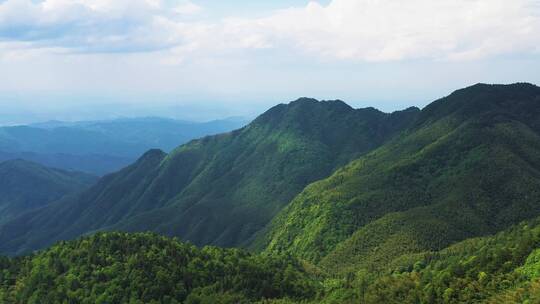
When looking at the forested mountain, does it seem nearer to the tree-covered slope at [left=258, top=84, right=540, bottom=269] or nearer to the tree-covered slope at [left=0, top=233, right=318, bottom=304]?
the tree-covered slope at [left=0, top=233, right=318, bottom=304]

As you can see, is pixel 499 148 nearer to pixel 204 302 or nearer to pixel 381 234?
pixel 381 234

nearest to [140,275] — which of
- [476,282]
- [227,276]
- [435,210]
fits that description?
[227,276]

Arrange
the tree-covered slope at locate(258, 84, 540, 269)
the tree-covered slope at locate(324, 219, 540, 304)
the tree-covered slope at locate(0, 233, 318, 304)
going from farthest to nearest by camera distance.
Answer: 1. the tree-covered slope at locate(258, 84, 540, 269)
2. the tree-covered slope at locate(0, 233, 318, 304)
3. the tree-covered slope at locate(324, 219, 540, 304)

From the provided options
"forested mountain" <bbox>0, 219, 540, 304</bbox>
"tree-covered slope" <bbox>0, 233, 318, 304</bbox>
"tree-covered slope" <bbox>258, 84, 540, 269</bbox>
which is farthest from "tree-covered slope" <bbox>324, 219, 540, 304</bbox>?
"tree-covered slope" <bbox>258, 84, 540, 269</bbox>

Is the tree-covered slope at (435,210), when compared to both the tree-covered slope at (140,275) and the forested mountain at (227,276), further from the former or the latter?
the tree-covered slope at (140,275)

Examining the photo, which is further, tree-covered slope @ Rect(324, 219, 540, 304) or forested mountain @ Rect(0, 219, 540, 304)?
forested mountain @ Rect(0, 219, 540, 304)

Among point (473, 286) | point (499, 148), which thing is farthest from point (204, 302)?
point (499, 148)

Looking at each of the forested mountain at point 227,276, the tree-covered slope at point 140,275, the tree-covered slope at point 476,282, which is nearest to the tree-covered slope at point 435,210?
the forested mountain at point 227,276

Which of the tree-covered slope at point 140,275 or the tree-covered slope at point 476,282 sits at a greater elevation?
the tree-covered slope at point 476,282
